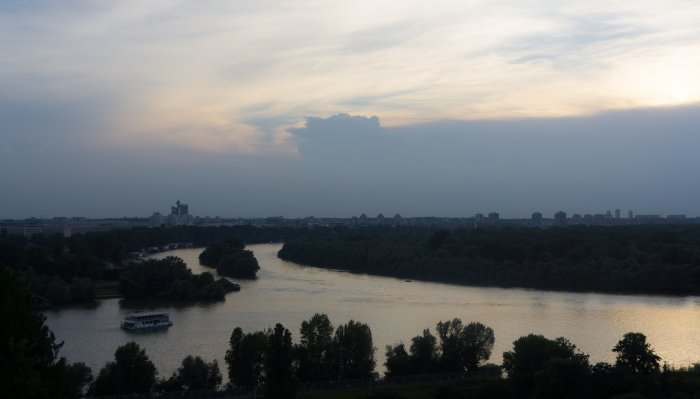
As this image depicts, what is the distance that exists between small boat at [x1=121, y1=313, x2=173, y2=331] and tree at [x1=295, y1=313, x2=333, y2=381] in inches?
192

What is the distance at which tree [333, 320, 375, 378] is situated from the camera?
8125 mm

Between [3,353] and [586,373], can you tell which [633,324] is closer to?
[586,373]

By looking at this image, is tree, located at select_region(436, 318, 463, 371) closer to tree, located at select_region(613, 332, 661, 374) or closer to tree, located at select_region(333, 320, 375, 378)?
tree, located at select_region(333, 320, 375, 378)

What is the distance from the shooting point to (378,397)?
6758 millimetres

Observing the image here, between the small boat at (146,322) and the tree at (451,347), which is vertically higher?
the tree at (451,347)

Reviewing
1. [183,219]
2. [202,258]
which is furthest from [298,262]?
[183,219]

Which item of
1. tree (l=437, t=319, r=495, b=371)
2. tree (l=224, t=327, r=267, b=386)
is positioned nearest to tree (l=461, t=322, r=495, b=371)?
tree (l=437, t=319, r=495, b=371)

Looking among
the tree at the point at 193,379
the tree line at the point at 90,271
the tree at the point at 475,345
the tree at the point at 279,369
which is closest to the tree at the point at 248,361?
the tree at the point at 193,379

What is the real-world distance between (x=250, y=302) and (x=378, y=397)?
352 inches

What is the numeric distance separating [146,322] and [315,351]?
5.24 m

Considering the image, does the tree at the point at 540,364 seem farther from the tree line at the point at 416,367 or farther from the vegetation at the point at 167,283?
the vegetation at the point at 167,283

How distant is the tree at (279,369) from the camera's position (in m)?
6.61

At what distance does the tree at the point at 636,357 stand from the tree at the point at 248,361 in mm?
3686

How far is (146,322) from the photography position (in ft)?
40.5
